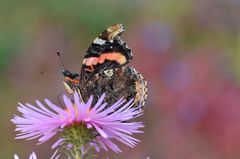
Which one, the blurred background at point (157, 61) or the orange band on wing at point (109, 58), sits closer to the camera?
the orange band on wing at point (109, 58)

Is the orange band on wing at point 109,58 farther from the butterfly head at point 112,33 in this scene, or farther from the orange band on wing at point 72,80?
the orange band on wing at point 72,80

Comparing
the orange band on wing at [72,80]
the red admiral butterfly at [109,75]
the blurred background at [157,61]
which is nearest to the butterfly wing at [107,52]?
the red admiral butterfly at [109,75]

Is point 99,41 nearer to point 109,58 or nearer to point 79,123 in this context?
point 109,58

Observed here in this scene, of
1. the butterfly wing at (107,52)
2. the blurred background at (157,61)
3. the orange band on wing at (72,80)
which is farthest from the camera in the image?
the blurred background at (157,61)

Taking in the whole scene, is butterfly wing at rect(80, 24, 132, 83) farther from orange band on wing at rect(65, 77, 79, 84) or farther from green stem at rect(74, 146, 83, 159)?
green stem at rect(74, 146, 83, 159)

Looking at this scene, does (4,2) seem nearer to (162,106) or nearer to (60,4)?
(60,4)

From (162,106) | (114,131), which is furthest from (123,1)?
(114,131)

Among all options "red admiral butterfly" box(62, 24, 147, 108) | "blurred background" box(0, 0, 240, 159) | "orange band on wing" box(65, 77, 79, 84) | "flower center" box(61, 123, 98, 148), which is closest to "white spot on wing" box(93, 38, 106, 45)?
"red admiral butterfly" box(62, 24, 147, 108)

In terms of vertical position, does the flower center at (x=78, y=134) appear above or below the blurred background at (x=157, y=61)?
below
